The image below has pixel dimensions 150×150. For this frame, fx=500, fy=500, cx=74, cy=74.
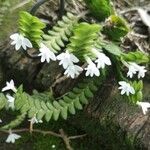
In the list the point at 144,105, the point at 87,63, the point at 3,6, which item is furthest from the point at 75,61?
the point at 3,6

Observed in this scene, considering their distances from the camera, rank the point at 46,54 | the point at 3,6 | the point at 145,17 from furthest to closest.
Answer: the point at 3,6 < the point at 145,17 < the point at 46,54

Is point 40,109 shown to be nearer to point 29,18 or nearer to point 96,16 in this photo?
point 29,18

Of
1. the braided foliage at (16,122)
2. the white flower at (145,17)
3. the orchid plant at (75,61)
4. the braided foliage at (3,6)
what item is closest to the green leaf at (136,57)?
the orchid plant at (75,61)

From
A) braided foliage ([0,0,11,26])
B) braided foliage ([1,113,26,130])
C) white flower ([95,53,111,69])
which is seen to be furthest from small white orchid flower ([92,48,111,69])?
braided foliage ([0,0,11,26])

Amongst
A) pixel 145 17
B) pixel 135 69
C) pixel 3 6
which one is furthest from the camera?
pixel 3 6

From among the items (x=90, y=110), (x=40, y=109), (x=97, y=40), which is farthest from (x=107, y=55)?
(x=40, y=109)

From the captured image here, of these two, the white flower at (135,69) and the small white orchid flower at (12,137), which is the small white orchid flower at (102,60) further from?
the small white orchid flower at (12,137)

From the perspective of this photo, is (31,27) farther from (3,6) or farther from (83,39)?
(3,6)
